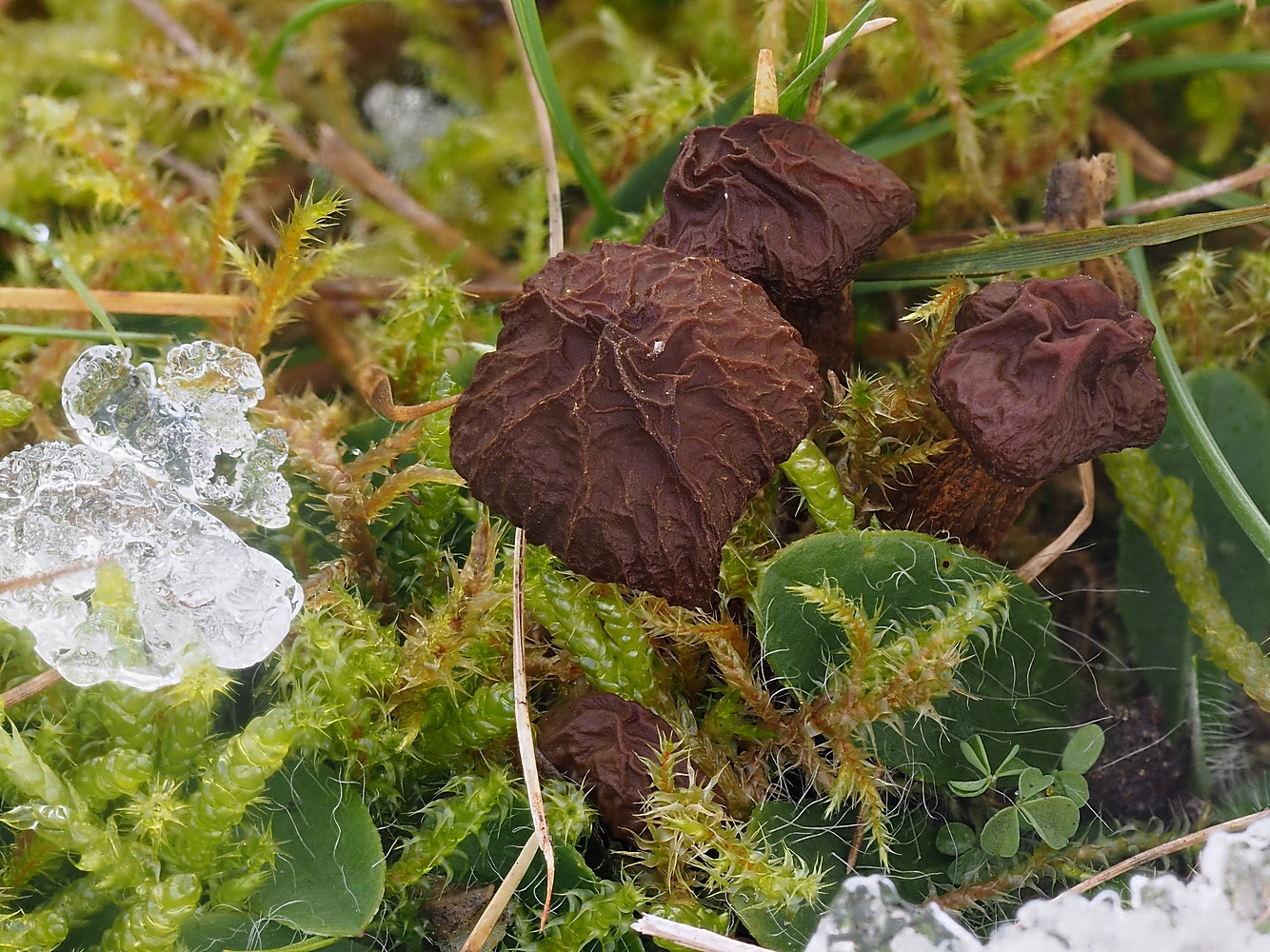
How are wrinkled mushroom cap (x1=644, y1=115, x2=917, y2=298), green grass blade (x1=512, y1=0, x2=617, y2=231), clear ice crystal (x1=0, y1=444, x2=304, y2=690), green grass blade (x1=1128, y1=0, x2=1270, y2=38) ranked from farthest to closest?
green grass blade (x1=1128, y1=0, x2=1270, y2=38)
green grass blade (x1=512, y1=0, x2=617, y2=231)
wrinkled mushroom cap (x1=644, y1=115, x2=917, y2=298)
clear ice crystal (x1=0, y1=444, x2=304, y2=690)

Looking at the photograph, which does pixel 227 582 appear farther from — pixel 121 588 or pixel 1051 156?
pixel 1051 156

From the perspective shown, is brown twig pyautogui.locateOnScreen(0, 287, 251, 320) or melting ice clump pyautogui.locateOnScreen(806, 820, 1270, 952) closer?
melting ice clump pyautogui.locateOnScreen(806, 820, 1270, 952)

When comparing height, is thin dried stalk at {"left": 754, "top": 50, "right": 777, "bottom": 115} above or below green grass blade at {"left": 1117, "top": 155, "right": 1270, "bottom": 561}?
above

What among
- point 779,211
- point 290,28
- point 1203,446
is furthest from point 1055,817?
point 290,28

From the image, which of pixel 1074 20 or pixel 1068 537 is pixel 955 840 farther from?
pixel 1074 20

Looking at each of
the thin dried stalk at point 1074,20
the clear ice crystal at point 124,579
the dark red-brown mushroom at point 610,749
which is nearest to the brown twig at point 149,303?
the clear ice crystal at point 124,579

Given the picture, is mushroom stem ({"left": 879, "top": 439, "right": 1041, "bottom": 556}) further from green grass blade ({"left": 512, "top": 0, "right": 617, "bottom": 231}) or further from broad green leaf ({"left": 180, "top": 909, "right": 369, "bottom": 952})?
broad green leaf ({"left": 180, "top": 909, "right": 369, "bottom": 952})

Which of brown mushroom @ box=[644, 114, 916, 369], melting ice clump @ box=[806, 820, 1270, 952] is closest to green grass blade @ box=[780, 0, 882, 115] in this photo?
brown mushroom @ box=[644, 114, 916, 369]
